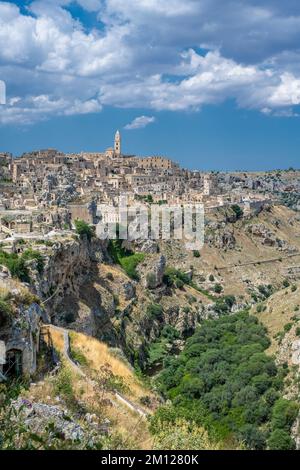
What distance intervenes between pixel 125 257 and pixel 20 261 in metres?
23.2

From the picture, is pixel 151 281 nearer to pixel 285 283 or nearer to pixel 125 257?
pixel 125 257

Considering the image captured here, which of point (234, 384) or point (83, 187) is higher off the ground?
point (83, 187)

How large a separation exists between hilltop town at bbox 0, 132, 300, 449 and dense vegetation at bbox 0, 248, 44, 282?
0.09 meters

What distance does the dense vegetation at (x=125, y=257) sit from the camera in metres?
46.9

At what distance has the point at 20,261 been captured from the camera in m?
26.0

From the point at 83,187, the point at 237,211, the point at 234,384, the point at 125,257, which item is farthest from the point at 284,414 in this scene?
the point at 237,211

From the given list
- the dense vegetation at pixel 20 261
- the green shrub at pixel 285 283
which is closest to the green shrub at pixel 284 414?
the dense vegetation at pixel 20 261

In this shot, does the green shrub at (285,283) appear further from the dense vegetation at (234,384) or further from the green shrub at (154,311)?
the green shrub at (154,311)

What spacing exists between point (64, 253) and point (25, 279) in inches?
274

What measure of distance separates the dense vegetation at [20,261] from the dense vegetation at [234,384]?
346 inches

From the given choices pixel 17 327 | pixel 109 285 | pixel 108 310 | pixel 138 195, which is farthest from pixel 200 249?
pixel 17 327

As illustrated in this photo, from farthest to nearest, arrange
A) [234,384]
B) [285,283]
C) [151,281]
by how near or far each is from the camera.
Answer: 1. [285,283]
2. [151,281]
3. [234,384]

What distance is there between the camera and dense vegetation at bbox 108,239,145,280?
46875 mm

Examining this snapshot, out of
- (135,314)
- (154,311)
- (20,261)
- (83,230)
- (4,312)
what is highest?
(83,230)
